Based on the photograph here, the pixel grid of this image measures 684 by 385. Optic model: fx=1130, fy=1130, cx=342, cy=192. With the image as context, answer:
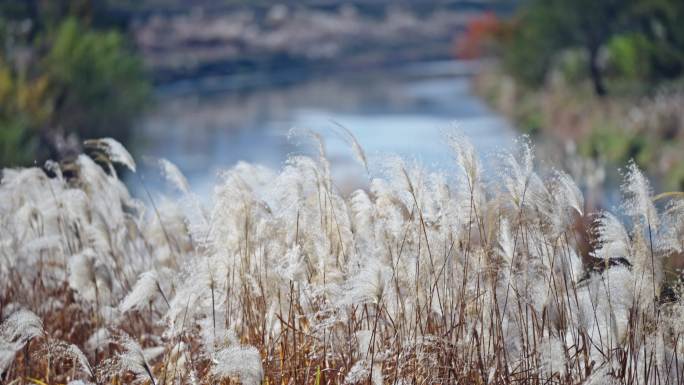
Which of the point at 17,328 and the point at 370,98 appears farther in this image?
the point at 370,98

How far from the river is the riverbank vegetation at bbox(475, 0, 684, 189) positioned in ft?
3.84

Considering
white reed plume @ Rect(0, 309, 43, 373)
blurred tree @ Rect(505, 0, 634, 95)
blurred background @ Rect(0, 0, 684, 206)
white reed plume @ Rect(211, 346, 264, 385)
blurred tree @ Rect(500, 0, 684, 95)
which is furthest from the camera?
blurred tree @ Rect(505, 0, 634, 95)

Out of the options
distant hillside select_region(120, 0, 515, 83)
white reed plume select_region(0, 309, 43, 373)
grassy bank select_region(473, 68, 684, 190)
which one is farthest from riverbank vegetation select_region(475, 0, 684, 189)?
distant hillside select_region(120, 0, 515, 83)

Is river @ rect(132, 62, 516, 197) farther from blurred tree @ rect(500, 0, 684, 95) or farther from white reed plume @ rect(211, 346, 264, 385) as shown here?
white reed plume @ rect(211, 346, 264, 385)

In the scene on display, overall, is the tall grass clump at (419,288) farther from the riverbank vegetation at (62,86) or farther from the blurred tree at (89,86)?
the blurred tree at (89,86)

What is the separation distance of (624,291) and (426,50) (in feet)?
206

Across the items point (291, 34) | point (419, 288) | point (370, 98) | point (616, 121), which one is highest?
point (291, 34)

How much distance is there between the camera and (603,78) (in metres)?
23.9

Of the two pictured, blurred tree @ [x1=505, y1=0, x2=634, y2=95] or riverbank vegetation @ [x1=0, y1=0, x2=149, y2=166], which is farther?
blurred tree @ [x1=505, y1=0, x2=634, y2=95]

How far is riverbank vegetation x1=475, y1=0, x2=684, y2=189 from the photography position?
57.0 feet

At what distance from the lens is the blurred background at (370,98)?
14.9 meters

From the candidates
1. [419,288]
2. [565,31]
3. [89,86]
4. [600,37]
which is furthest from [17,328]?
[565,31]

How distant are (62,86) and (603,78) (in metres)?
12.1

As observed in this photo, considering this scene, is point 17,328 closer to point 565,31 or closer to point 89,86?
point 89,86
